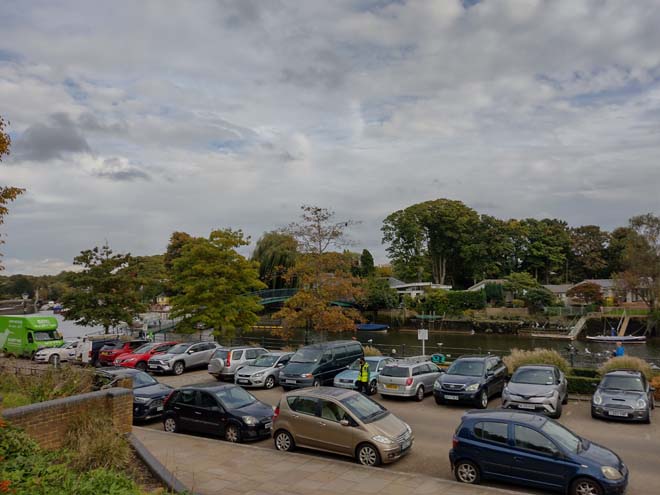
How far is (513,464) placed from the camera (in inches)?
395

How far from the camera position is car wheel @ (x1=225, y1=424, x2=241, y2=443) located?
534 inches

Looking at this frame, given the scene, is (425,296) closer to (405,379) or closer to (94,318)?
(94,318)

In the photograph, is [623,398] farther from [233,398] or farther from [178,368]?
[178,368]

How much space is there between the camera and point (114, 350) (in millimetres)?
29078

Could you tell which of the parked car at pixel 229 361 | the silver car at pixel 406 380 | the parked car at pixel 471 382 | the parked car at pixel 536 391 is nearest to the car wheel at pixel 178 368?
the parked car at pixel 229 361

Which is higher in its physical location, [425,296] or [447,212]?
[447,212]

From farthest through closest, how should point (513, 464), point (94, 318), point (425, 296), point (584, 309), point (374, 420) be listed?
point (425, 296) → point (584, 309) → point (94, 318) → point (374, 420) → point (513, 464)

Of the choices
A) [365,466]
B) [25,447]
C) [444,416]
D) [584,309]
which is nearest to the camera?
[25,447]

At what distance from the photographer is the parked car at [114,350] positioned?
93.2 feet

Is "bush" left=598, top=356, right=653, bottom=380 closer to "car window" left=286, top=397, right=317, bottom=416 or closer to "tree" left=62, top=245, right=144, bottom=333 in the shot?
"car window" left=286, top=397, right=317, bottom=416

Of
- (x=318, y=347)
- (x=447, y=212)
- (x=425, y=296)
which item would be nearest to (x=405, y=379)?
(x=318, y=347)

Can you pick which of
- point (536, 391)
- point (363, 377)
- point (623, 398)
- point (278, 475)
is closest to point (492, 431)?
point (278, 475)

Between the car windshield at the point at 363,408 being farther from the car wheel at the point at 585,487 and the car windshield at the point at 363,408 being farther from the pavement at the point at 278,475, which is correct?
the car wheel at the point at 585,487

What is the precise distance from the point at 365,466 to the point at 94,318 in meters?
31.4
